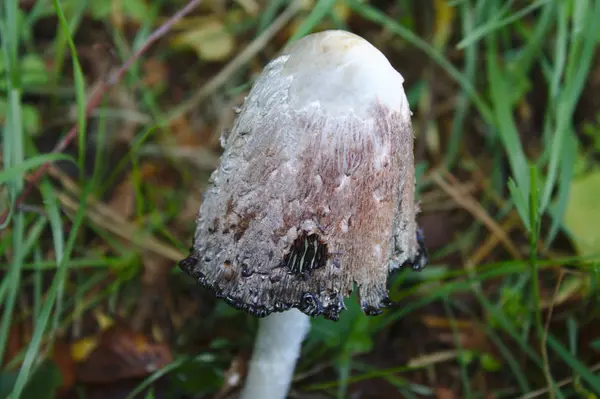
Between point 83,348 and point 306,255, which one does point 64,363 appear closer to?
point 83,348

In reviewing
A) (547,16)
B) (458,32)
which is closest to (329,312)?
(547,16)

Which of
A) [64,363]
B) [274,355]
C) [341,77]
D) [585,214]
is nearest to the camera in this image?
[341,77]

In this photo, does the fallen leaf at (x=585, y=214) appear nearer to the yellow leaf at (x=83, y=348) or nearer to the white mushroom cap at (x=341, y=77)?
the white mushroom cap at (x=341, y=77)

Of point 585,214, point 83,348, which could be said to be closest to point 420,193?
point 585,214

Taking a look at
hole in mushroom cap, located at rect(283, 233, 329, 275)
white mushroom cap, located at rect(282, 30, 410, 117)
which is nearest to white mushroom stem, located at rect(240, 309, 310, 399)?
hole in mushroom cap, located at rect(283, 233, 329, 275)

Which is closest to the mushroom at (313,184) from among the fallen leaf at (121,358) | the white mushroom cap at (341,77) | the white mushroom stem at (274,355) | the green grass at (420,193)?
the white mushroom cap at (341,77)

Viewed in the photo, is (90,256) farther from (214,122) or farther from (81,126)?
(214,122)

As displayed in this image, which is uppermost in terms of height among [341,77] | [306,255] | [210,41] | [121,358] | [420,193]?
[341,77]
